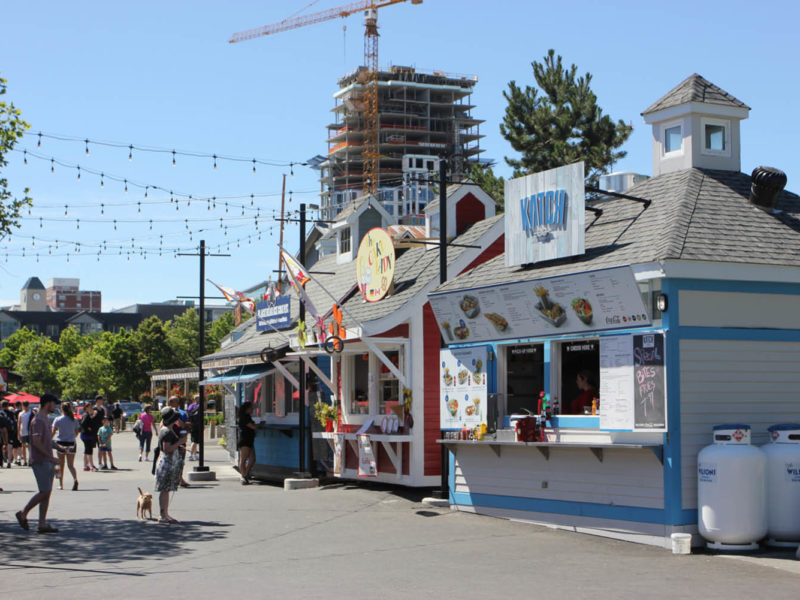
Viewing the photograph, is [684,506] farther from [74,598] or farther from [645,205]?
[74,598]

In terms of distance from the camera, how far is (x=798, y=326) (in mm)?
13797

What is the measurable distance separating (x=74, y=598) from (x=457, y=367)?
873 centimetres

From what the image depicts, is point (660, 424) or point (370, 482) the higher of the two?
point (660, 424)

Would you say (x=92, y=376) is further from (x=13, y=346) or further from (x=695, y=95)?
(x=695, y=95)

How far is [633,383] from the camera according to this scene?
1327cm

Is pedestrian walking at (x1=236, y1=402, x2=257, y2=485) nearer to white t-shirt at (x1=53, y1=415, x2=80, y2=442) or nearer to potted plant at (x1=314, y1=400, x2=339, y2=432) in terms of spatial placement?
potted plant at (x1=314, y1=400, x2=339, y2=432)

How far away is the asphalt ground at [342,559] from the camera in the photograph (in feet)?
33.6

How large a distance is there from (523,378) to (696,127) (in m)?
4.92

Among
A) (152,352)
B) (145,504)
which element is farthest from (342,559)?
(152,352)

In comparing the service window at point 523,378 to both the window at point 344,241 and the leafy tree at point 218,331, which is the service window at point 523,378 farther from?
the leafy tree at point 218,331

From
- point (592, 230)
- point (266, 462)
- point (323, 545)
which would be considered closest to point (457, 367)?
point (592, 230)

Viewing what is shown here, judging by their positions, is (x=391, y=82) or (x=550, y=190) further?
(x=391, y=82)

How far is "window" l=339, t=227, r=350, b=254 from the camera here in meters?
27.0

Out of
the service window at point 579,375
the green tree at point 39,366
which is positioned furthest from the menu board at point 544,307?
the green tree at point 39,366
